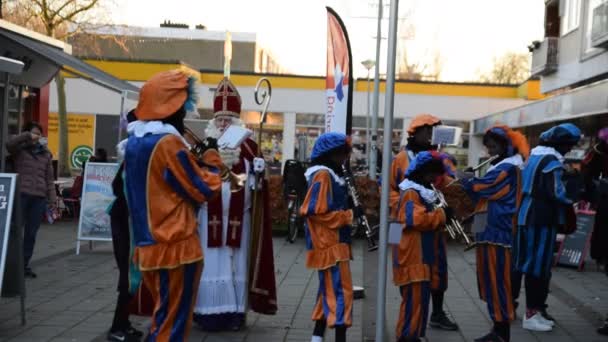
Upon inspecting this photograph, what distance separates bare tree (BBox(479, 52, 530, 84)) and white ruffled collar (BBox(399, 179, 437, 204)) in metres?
68.0

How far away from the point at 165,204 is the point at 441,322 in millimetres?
3609

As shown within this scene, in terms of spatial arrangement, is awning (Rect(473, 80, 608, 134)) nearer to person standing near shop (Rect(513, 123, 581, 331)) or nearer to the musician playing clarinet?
person standing near shop (Rect(513, 123, 581, 331))

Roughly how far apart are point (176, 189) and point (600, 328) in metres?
4.67

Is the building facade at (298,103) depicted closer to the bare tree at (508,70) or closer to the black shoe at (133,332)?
the black shoe at (133,332)

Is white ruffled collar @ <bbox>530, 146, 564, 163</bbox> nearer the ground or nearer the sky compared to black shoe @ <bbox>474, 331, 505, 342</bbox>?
nearer the sky

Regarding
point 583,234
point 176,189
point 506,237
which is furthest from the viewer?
point 583,234

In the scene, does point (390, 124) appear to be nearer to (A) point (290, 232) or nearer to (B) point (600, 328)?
(B) point (600, 328)

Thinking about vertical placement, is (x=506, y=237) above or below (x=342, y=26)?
below

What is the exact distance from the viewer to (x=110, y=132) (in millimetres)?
37406

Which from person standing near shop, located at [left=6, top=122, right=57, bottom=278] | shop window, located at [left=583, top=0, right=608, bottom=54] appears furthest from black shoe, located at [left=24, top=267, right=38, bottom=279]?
shop window, located at [left=583, top=0, right=608, bottom=54]

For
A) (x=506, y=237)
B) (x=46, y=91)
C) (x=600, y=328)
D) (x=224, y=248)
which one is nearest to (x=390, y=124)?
(x=506, y=237)

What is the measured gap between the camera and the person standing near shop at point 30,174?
9930mm

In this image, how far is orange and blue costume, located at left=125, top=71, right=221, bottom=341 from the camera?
5.15 meters

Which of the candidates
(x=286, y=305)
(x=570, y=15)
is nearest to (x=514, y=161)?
(x=286, y=305)
